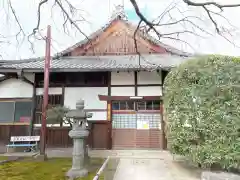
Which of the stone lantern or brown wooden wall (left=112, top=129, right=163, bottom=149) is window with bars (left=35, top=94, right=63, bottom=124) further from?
the stone lantern

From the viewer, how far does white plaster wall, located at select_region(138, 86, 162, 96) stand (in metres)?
12.8

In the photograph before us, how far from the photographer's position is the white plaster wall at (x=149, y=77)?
1293cm

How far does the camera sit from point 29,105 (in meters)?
13.0

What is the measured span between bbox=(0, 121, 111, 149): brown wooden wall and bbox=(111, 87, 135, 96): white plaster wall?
148 cm

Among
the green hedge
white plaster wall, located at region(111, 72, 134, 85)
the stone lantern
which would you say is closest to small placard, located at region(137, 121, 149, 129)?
white plaster wall, located at region(111, 72, 134, 85)

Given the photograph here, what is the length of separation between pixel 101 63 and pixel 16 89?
442 centimetres

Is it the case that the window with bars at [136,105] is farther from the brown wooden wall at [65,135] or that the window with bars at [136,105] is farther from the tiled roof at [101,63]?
the tiled roof at [101,63]

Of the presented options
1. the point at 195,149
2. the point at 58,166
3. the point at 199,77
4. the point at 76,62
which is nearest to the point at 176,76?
the point at 199,77

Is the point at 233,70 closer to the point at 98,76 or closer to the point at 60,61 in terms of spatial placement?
the point at 98,76

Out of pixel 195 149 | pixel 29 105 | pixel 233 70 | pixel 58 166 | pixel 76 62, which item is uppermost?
pixel 76 62

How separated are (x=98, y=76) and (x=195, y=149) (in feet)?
23.4

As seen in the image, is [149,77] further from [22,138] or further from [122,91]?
[22,138]

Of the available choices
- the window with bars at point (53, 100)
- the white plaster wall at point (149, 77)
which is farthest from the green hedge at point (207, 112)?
the window with bars at point (53, 100)

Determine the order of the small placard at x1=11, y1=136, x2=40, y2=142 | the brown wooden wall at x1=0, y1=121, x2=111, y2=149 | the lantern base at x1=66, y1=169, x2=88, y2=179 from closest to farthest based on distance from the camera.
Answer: the lantern base at x1=66, y1=169, x2=88, y2=179, the small placard at x1=11, y1=136, x2=40, y2=142, the brown wooden wall at x1=0, y1=121, x2=111, y2=149
